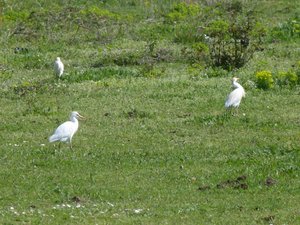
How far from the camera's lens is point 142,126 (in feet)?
50.3

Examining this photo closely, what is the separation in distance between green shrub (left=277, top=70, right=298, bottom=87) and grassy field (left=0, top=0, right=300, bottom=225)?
40 millimetres

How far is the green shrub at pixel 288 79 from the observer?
59.9 ft

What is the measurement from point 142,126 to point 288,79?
14.1ft

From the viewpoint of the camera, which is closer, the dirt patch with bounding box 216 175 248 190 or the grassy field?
the grassy field

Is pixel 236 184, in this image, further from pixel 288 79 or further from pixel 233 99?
pixel 288 79

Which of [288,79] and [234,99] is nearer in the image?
[234,99]

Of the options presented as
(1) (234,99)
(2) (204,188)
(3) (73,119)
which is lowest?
(1) (234,99)

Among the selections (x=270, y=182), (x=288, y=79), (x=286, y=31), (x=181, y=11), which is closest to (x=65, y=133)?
(x=270, y=182)

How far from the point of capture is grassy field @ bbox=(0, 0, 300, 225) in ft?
36.3

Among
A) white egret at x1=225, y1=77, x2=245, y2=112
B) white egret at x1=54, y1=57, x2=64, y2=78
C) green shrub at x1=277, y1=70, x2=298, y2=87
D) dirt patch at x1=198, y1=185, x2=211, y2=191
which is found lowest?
white egret at x1=54, y1=57, x2=64, y2=78

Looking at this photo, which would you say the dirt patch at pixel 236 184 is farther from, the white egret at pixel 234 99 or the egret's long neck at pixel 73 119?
the white egret at pixel 234 99

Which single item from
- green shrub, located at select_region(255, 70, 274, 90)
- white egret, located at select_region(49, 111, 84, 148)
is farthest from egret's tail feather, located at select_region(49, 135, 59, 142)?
green shrub, located at select_region(255, 70, 274, 90)

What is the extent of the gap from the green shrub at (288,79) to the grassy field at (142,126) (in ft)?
0.13

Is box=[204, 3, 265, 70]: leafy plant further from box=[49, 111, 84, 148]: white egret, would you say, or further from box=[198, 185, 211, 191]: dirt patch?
box=[198, 185, 211, 191]: dirt patch
